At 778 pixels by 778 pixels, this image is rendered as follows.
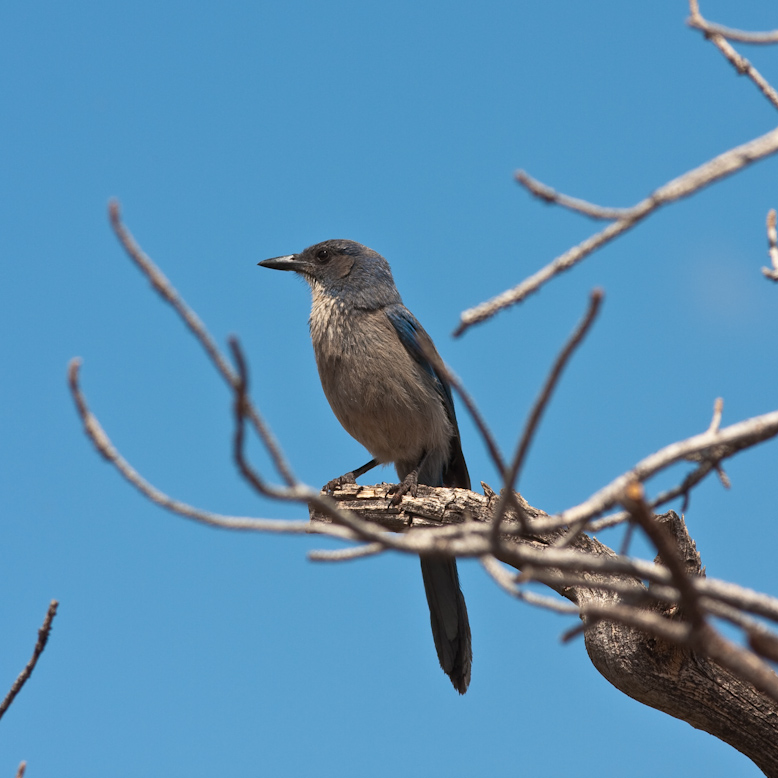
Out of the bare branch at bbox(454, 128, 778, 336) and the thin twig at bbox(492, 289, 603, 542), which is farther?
the bare branch at bbox(454, 128, 778, 336)

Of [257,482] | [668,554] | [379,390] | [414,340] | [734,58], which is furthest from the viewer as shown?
[414,340]

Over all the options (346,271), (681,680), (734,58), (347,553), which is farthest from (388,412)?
(347,553)

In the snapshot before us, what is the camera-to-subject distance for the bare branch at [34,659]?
2510mm

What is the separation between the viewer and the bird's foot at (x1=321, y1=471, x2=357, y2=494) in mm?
6270

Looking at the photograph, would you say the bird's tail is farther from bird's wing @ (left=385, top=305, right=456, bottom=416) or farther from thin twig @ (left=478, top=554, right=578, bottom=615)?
thin twig @ (left=478, top=554, right=578, bottom=615)

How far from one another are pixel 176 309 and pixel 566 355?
0.77m

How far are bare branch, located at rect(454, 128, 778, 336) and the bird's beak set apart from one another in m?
6.01

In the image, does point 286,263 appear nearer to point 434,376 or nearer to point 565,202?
point 434,376

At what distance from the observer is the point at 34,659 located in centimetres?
265

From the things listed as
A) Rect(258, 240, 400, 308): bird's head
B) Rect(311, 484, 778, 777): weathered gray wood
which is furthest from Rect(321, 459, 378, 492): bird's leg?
Rect(311, 484, 778, 777): weathered gray wood

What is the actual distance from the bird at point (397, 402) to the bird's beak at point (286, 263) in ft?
2.18

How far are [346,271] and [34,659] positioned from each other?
205 inches

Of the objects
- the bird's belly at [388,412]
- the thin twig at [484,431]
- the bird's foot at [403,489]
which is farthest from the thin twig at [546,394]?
the bird's belly at [388,412]

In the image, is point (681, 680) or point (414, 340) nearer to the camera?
point (681, 680)
